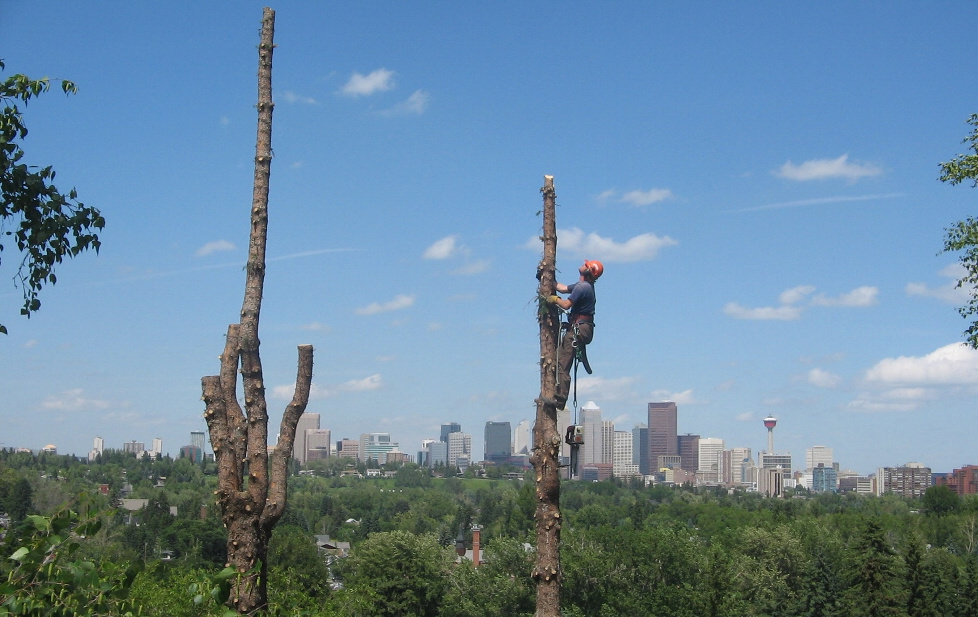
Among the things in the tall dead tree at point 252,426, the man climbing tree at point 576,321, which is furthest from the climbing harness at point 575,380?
the tall dead tree at point 252,426

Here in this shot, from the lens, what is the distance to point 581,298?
9.34m

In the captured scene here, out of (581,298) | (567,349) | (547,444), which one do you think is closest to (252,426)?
(547,444)

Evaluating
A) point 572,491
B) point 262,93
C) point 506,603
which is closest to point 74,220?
point 262,93

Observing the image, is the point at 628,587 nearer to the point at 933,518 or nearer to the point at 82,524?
the point at 82,524

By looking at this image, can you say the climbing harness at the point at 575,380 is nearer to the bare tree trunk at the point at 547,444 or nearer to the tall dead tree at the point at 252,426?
the bare tree trunk at the point at 547,444

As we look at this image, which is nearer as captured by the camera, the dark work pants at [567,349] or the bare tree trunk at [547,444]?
the bare tree trunk at [547,444]

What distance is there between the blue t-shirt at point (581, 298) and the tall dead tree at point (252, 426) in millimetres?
2722

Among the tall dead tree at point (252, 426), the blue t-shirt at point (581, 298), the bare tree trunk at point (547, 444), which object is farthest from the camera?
the blue t-shirt at point (581, 298)

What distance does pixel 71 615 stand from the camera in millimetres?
4133

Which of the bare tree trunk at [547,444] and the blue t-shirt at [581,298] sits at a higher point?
the blue t-shirt at [581,298]

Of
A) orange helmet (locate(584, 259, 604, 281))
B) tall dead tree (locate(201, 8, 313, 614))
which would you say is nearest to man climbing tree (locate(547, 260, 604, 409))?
orange helmet (locate(584, 259, 604, 281))

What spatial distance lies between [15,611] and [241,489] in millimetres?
4121

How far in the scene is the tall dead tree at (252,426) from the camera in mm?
7742

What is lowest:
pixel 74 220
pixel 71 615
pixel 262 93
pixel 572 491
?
pixel 572 491
